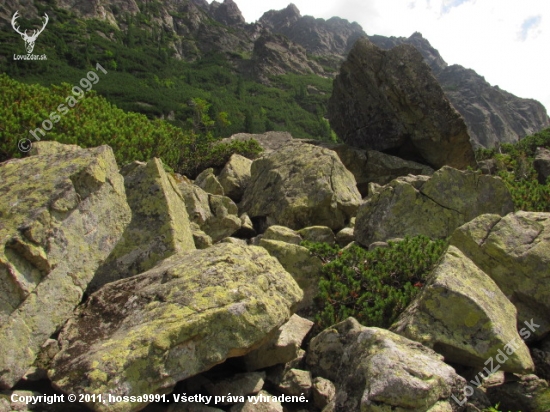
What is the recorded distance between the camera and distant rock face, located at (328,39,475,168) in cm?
2077

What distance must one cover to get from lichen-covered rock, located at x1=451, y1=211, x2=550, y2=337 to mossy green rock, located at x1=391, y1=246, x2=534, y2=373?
109cm

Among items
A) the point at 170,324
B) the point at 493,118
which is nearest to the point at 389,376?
the point at 170,324

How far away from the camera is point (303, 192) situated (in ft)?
47.7

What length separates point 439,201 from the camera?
13156 mm

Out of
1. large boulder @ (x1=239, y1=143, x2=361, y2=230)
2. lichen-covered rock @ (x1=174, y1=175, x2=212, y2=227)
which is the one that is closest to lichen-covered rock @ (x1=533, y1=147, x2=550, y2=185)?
large boulder @ (x1=239, y1=143, x2=361, y2=230)

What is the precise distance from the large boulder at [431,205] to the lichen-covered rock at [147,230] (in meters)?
5.67

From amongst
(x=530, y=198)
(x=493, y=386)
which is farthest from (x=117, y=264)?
(x=530, y=198)

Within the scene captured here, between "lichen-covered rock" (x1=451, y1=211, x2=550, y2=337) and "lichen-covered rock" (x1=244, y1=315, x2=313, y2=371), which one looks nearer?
"lichen-covered rock" (x1=244, y1=315, x2=313, y2=371)

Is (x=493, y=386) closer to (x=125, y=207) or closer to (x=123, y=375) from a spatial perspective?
(x=123, y=375)

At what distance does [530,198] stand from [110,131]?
15284mm

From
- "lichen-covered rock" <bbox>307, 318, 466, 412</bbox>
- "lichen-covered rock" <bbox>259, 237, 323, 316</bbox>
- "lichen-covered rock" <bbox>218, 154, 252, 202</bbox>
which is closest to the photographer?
"lichen-covered rock" <bbox>307, 318, 466, 412</bbox>

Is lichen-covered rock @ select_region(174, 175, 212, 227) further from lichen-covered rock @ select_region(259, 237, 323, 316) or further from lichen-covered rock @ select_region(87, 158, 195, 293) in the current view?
lichen-covered rock @ select_region(259, 237, 323, 316)

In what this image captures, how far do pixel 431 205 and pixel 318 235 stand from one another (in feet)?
11.9

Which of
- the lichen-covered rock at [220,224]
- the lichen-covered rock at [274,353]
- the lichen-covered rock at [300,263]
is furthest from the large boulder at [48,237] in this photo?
the lichen-covered rock at [220,224]
